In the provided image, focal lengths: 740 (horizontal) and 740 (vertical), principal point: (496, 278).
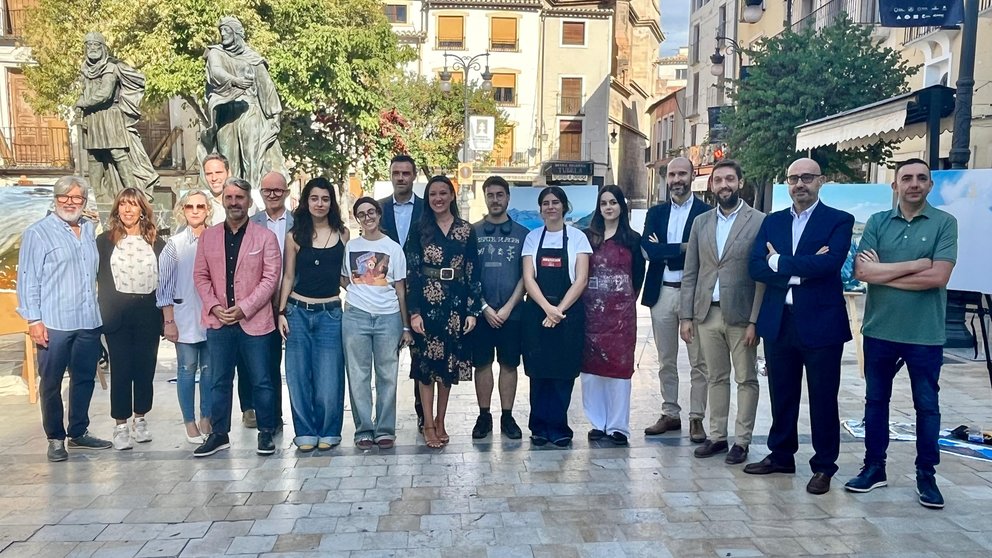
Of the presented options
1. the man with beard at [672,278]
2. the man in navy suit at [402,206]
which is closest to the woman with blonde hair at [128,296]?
the man in navy suit at [402,206]

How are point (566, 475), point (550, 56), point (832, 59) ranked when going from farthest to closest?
1. point (550, 56)
2. point (832, 59)
3. point (566, 475)

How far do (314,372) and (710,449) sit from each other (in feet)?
9.28

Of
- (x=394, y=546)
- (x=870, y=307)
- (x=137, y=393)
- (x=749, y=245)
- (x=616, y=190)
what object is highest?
(x=616, y=190)

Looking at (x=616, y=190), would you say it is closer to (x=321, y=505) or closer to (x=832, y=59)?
(x=321, y=505)

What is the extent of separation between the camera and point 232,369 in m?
5.18

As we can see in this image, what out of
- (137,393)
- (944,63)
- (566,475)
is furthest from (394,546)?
(944,63)

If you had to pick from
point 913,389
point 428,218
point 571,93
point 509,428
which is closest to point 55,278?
point 428,218

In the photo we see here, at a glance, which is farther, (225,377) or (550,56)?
(550,56)

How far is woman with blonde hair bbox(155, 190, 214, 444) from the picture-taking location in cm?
517

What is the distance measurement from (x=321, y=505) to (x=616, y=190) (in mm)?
2864

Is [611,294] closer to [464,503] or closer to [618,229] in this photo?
[618,229]

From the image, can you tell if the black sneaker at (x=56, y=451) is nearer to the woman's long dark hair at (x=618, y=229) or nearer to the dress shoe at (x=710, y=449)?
the woman's long dark hair at (x=618, y=229)

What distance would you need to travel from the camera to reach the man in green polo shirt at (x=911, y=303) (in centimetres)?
423

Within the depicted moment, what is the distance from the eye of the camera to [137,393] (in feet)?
17.6
